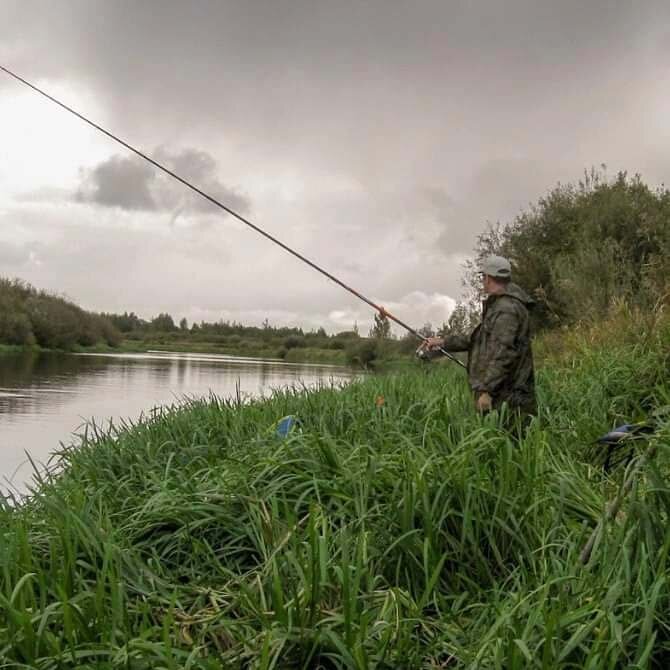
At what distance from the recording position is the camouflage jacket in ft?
17.9

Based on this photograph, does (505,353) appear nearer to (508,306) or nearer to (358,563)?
(508,306)

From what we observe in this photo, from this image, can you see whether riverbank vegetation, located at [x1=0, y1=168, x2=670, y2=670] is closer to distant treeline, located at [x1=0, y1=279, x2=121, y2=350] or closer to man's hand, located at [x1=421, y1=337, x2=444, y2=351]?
man's hand, located at [x1=421, y1=337, x2=444, y2=351]

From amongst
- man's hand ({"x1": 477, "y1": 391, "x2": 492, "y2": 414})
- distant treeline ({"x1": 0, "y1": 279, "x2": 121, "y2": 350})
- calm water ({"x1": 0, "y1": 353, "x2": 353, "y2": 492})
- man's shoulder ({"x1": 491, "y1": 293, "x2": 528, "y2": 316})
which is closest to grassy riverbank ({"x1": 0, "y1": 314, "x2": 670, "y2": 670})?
man's hand ({"x1": 477, "y1": 391, "x2": 492, "y2": 414})

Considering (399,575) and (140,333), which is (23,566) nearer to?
(399,575)

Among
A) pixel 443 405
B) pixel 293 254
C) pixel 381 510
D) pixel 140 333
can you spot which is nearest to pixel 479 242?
pixel 293 254

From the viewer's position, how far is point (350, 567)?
275 cm

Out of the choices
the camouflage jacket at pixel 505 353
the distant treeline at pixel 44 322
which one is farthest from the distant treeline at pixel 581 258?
the distant treeline at pixel 44 322

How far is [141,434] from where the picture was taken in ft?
21.2

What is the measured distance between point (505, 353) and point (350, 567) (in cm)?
303

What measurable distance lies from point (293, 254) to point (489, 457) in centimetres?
353

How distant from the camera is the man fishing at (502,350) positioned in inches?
214

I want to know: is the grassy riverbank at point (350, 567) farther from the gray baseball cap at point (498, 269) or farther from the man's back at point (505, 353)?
the gray baseball cap at point (498, 269)

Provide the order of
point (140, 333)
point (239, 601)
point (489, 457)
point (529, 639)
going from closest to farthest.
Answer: point (529, 639), point (239, 601), point (489, 457), point (140, 333)

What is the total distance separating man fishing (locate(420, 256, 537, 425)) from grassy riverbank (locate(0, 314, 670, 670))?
0.89 metres
